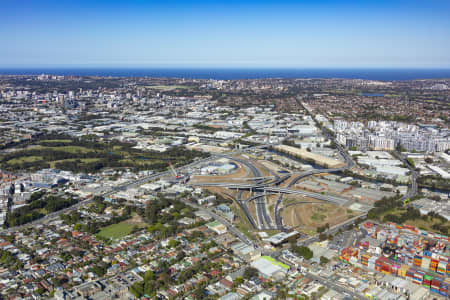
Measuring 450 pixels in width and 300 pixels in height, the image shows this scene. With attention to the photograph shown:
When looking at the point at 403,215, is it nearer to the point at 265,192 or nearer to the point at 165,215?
the point at 265,192

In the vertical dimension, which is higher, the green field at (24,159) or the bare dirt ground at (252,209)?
the green field at (24,159)

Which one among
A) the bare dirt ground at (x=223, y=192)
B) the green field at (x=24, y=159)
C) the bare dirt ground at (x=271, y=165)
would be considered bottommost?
the bare dirt ground at (x=223, y=192)

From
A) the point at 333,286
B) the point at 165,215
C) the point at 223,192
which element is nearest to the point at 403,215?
the point at 333,286

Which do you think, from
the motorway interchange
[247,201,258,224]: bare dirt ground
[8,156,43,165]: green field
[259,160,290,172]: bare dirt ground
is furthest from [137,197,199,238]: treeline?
[8,156,43,165]: green field

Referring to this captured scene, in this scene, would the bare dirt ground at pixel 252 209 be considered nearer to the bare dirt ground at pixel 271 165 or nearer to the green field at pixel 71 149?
the bare dirt ground at pixel 271 165

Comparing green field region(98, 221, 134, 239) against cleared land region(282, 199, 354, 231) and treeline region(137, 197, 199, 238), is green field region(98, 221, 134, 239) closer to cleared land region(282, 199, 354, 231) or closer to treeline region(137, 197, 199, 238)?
treeline region(137, 197, 199, 238)

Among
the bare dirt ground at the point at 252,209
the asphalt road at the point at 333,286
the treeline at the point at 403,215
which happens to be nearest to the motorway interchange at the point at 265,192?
the bare dirt ground at the point at 252,209
